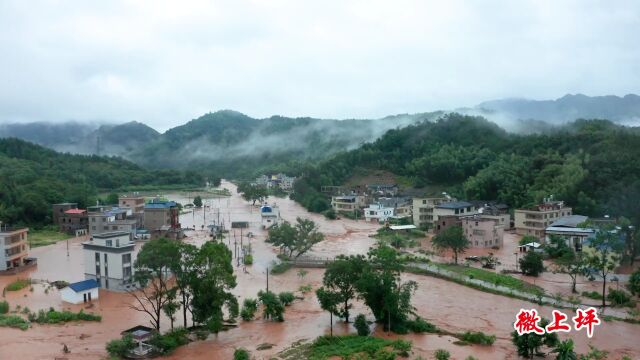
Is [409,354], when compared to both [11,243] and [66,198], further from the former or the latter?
[66,198]

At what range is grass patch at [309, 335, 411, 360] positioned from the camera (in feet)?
52.4

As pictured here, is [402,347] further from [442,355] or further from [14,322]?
[14,322]

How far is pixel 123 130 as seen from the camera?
184125 millimetres

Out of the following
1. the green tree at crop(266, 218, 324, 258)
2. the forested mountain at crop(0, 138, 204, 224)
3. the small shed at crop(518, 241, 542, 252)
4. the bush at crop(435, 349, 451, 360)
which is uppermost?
the forested mountain at crop(0, 138, 204, 224)

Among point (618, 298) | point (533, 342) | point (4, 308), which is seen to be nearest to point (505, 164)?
point (618, 298)

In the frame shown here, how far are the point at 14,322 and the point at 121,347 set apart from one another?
571cm

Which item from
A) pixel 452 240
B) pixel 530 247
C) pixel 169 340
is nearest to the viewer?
pixel 169 340

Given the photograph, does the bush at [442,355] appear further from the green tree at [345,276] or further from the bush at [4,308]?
the bush at [4,308]

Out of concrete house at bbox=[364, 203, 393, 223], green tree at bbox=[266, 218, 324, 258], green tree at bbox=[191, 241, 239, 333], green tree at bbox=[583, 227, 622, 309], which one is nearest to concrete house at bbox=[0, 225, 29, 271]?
green tree at bbox=[266, 218, 324, 258]

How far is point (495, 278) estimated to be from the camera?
25156 millimetres

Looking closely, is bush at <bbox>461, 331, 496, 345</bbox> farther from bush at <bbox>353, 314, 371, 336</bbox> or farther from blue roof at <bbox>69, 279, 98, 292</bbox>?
blue roof at <bbox>69, 279, 98, 292</bbox>

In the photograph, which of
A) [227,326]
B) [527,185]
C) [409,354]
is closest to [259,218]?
[527,185]

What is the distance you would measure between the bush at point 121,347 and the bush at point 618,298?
1702 cm

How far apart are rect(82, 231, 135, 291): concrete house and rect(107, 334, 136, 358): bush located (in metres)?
7.86
